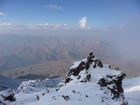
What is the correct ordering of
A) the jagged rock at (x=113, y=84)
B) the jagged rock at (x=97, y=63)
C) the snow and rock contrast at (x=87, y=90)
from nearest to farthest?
the snow and rock contrast at (x=87, y=90) → the jagged rock at (x=113, y=84) → the jagged rock at (x=97, y=63)

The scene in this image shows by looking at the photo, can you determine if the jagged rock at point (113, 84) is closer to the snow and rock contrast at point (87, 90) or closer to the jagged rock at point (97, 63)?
the snow and rock contrast at point (87, 90)

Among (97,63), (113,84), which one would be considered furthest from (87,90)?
(97,63)

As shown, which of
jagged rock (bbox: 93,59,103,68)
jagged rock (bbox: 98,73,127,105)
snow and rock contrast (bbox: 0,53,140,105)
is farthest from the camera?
jagged rock (bbox: 93,59,103,68)

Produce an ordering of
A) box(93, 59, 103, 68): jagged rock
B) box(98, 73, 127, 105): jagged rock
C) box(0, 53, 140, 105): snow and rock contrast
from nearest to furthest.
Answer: box(0, 53, 140, 105): snow and rock contrast < box(98, 73, 127, 105): jagged rock < box(93, 59, 103, 68): jagged rock

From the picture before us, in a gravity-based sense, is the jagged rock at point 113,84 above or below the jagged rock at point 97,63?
below

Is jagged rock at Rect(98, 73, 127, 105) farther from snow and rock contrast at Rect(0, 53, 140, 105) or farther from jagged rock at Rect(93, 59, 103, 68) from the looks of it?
jagged rock at Rect(93, 59, 103, 68)

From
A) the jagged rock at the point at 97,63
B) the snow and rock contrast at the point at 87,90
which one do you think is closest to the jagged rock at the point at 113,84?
the snow and rock contrast at the point at 87,90

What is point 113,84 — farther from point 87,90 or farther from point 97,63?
point 87,90

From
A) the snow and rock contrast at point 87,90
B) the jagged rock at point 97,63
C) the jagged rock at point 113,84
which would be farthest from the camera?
the jagged rock at point 97,63

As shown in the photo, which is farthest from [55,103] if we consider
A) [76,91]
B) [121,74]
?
[121,74]

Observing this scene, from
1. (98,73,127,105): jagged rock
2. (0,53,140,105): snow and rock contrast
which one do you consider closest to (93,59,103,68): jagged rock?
(0,53,140,105): snow and rock contrast
